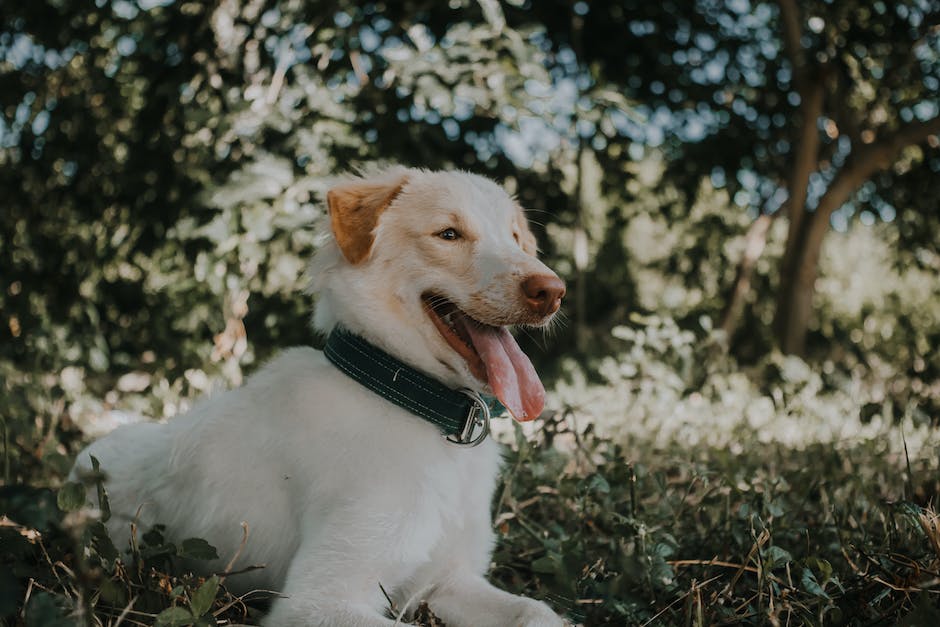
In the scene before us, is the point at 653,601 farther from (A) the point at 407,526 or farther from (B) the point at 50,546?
(B) the point at 50,546

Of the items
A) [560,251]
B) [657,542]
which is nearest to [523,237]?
[657,542]

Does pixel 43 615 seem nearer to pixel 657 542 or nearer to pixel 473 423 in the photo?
pixel 473 423

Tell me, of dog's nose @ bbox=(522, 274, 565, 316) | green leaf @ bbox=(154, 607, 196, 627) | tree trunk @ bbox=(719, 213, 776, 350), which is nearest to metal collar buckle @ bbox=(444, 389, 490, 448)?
dog's nose @ bbox=(522, 274, 565, 316)

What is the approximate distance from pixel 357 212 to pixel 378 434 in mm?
662

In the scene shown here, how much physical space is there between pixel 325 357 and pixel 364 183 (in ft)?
1.82

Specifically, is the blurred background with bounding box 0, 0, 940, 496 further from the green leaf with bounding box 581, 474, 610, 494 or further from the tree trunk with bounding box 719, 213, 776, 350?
the green leaf with bounding box 581, 474, 610, 494

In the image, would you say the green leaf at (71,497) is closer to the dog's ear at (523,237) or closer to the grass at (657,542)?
the grass at (657,542)

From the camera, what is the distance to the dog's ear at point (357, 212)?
7.22 ft

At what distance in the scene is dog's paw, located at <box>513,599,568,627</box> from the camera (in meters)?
1.91

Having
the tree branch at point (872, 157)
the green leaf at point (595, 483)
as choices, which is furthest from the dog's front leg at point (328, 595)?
the tree branch at point (872, 157)

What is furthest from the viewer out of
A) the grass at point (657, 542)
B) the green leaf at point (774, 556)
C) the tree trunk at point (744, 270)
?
the tree trunk at point (744, 270)

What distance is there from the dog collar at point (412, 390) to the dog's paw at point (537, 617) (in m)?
0.46

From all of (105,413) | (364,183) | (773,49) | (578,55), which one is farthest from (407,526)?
(773,49)

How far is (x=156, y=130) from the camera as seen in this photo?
5.18 m
